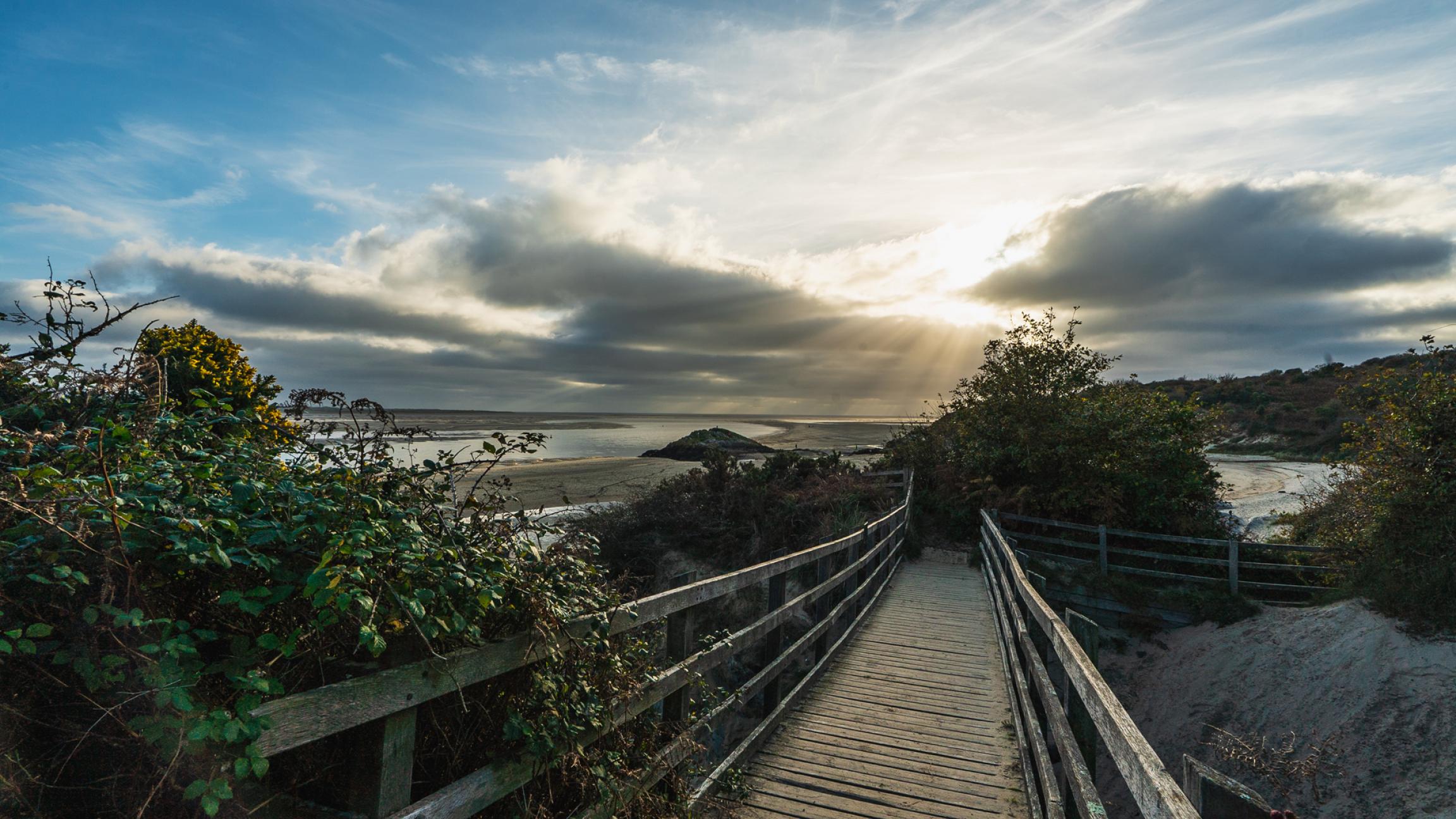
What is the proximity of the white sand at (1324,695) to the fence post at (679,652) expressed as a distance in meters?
9.62

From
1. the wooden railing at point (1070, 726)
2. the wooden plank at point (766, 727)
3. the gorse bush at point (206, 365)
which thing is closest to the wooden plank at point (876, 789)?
the wooden plank at point (766, 727)

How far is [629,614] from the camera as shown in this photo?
3.50 metres

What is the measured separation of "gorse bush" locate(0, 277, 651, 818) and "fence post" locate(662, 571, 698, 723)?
0.71m

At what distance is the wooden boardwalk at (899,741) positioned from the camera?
15.3 ft

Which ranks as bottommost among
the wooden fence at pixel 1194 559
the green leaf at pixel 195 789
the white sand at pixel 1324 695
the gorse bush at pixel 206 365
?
the white sand at pixel 1324 695

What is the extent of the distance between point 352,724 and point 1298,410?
172ft

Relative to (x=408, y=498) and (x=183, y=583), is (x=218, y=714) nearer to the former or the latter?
(x=183, y=583)

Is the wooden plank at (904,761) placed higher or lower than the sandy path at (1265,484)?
lower

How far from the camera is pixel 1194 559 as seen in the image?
45.5 feet

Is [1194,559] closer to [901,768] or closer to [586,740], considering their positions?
[901,768]

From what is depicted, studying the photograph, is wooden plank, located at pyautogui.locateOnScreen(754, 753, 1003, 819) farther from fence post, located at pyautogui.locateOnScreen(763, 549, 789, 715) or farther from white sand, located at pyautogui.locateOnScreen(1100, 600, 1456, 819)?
white sand, located at pyautogui.locateOnScreen(1100, 600, 1456, 819)

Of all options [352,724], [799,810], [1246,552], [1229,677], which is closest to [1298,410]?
[1246,552]

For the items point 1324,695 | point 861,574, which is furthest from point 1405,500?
point 861,574

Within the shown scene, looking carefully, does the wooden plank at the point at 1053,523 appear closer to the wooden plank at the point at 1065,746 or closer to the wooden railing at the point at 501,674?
the wooden railing at the point at 501,674
